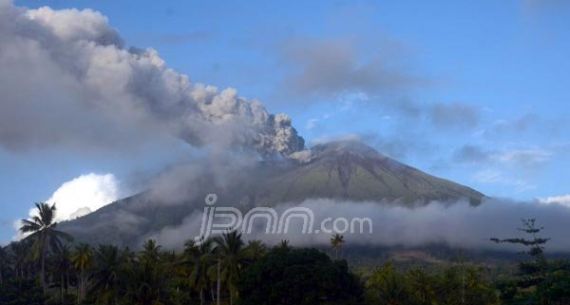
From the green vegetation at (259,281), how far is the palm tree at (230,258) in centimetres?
12

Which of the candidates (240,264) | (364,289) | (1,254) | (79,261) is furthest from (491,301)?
(1,254)

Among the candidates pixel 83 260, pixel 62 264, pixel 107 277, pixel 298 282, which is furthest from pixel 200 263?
pixel 62 264

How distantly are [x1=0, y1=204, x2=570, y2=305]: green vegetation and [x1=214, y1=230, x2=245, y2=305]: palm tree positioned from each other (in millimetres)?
123

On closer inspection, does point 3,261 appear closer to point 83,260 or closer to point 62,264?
point 62,264

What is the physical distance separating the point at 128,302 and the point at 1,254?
55.3 metres

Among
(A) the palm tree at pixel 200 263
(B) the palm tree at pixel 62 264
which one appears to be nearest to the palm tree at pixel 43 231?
(B) the palm tree at pixel 62 264

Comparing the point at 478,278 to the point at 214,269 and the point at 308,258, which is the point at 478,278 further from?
the point at 214,269

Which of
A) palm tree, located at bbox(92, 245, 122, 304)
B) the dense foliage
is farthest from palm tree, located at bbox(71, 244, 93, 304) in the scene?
the dense foliage

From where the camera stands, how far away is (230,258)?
95438 millimetres

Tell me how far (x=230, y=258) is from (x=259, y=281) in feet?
33.7

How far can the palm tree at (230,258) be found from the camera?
94.6 meters

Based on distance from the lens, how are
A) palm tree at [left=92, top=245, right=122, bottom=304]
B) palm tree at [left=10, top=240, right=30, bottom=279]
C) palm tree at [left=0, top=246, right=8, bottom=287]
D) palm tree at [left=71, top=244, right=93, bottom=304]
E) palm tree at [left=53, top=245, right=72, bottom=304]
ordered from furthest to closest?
palm tree at [left=0, top=246, right=8, bottom=287], palm tree at [left=10, top=240, right=30, bottom=279], palm tree at [left=53, top=245, right=72, bottom=304], palm tree at [left=71, top=244, right=93, bottom=304], palm tree at [left=92, top=245, right=122, bottom=304]

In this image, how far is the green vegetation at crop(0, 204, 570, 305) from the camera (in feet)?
276

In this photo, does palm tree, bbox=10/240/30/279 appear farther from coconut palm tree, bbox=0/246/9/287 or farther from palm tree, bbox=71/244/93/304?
palm tree, bbox=71/244/93/304
